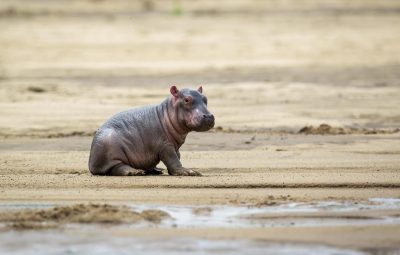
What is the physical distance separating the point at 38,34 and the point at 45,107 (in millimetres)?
9745

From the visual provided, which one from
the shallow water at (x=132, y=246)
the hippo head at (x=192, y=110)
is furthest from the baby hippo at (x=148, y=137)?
the shallow water at (x=132, y=246)

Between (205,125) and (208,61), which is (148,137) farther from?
(208,61)

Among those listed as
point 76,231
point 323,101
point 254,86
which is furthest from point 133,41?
point 76,231

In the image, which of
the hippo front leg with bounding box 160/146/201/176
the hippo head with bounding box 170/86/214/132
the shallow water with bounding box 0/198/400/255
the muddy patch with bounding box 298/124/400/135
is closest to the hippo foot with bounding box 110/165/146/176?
the hippo front leg with bounding box 160/146/201/176

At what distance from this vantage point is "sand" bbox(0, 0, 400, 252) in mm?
10766

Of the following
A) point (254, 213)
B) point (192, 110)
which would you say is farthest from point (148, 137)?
point (254, 213)

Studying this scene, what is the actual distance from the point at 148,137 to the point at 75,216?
243cm

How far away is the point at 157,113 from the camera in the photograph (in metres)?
12.1

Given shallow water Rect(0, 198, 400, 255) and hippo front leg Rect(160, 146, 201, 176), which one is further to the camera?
hippo front leg Rect(160, 146, 201, 176)

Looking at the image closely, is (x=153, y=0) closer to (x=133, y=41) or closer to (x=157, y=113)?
(x=133, y=41)

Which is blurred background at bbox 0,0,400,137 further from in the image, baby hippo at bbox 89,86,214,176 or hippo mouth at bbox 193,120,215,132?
hippo mouth at bbox 193,120,215,132

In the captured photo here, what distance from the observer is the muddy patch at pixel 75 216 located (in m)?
9.52

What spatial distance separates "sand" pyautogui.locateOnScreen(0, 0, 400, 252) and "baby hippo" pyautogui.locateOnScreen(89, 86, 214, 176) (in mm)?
233

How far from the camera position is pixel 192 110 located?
11.9 meters
